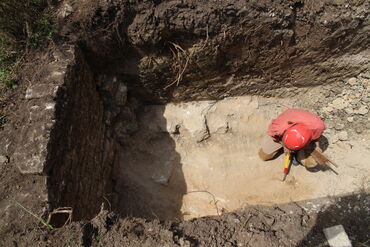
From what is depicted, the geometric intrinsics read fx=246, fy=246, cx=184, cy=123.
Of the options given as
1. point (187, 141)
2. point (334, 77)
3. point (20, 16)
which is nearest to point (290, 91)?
point (334, 77)

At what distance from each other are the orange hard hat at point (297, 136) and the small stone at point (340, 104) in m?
1.16

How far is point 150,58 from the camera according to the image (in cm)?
325

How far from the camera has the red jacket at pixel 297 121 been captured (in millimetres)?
3144

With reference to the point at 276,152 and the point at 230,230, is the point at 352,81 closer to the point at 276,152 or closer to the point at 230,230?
the point at 276,152

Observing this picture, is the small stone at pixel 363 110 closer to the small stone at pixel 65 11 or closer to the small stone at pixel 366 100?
the small stone at pixel 366 100

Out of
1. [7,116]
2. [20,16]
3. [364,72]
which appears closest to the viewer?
[7,116]

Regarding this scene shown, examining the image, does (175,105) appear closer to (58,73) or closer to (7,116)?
(58,73)

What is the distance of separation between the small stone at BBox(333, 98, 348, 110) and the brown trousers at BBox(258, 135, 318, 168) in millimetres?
918

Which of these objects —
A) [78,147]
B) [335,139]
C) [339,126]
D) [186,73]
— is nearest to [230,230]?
[78,147]

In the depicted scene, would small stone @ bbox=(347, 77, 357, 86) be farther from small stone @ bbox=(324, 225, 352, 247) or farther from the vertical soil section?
the vertical soil section

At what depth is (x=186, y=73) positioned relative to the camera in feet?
11.6

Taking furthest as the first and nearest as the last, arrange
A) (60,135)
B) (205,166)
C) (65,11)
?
(205,166)
(65,11)
(60,135)

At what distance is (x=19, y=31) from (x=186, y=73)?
210 centimetres

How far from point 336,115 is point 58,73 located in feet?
13.0
